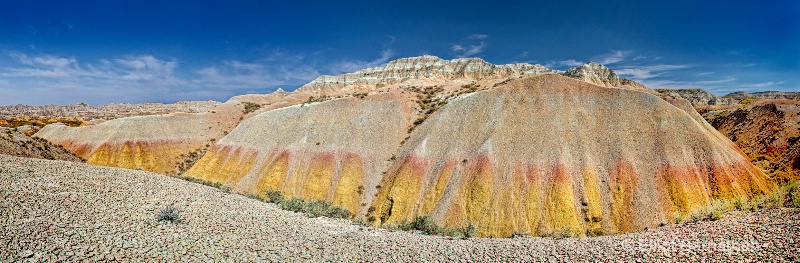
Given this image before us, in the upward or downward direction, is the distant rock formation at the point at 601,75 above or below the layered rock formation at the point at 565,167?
above

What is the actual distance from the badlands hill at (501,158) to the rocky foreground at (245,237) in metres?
13.4

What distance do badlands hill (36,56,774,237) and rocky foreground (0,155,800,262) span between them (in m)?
13.4

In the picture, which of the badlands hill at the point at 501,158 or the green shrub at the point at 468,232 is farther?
the badlands hill at the point at 501,158

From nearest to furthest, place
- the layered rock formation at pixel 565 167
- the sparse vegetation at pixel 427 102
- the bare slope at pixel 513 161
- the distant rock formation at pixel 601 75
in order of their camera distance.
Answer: the layered rock formation at pixel 565 167 < the bare slope at pixel 513 161 < the sparse vegetation at pixel 427 102 < the distant rock formation at pixel 601 75

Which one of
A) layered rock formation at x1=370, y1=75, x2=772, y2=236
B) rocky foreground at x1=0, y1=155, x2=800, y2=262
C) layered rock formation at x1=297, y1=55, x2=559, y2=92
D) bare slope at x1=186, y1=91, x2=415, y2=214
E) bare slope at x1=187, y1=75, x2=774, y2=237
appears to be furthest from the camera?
layered rock formation at x1=297, y1=55, x2=559, y2=92

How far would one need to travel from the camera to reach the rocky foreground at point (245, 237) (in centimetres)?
1058

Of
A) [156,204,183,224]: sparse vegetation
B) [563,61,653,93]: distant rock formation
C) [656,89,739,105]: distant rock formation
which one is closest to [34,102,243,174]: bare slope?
[156,204,183,224]: sparse vegetation

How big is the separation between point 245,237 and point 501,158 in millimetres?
27102

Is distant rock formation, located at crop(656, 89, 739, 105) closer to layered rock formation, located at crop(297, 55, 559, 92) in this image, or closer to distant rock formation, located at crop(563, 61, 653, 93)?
distant rock formation, located at crop(563, 61, 653, 93)

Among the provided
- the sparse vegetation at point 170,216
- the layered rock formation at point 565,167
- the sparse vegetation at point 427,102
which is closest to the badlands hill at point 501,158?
the layered rock formation at point 565,167

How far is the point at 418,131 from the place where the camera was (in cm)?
4531

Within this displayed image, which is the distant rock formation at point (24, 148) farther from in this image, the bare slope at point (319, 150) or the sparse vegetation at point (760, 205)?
the sparse vegetation at point (760, 205)

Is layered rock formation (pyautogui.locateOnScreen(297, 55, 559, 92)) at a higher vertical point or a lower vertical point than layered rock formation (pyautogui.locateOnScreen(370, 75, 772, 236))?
higher

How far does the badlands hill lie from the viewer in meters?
30.8
